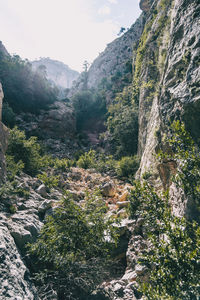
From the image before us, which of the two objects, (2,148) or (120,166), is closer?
(2,148)

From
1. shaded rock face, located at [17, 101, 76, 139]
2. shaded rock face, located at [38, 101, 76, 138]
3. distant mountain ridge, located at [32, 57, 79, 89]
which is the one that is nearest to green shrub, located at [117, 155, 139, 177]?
shaded rock face, located at [17, 101, 76, 139]

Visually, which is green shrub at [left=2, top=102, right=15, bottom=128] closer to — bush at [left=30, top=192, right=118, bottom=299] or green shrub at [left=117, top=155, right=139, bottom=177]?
green shrub at [left=117, top=155, right=139, bottom=177]

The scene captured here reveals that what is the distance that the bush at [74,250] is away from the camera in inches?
130

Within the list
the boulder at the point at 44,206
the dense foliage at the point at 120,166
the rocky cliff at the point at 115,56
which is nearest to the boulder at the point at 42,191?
the boulder at the point at 44,206

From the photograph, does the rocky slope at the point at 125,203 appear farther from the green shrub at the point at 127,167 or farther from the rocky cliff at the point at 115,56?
the rocky cliff at the point at 115,56

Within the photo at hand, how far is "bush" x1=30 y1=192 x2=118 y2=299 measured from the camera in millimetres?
3312

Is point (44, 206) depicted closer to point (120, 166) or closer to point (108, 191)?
point (108, 191)

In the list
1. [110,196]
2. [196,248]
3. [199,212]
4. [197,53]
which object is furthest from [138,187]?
[110,196]

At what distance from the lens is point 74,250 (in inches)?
144

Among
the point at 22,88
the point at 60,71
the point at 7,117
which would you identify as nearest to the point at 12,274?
the point at 7,117

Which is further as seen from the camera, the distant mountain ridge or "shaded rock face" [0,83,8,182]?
the distant mountain ridge

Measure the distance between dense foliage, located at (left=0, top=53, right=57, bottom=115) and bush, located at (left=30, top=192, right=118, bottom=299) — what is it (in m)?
23.4

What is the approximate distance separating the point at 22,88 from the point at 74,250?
2807 cm

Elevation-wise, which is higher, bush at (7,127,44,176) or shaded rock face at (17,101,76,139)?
shaded rock face at (17,101,76,139)
